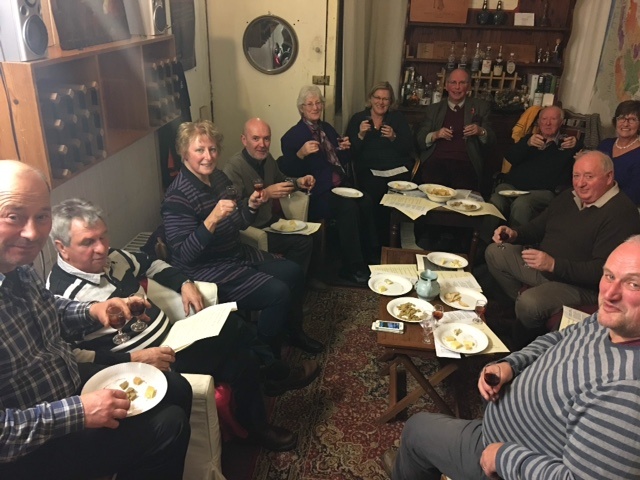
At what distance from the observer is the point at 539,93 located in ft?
14.3

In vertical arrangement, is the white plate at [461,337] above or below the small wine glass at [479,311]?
below

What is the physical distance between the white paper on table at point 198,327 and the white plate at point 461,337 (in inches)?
31.9

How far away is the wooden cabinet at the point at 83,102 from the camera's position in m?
1.58

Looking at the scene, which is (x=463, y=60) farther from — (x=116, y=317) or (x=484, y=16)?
(x=116, y=317)

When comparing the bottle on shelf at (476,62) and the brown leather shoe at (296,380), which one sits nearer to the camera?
the brown leather shoe at (296,380)

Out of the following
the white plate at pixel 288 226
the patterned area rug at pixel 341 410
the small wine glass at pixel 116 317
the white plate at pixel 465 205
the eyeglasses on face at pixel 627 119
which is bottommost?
the patterned area rug at pixel 341 410

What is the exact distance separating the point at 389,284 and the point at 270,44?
2325mm

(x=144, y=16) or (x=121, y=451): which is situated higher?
(x=144, y=16)

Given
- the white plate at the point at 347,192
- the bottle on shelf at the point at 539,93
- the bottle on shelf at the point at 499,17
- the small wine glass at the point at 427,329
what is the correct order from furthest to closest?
the bottle on shelf at the point at 539,93 < the bottle on shelf at the point at 499,17 < the white plate at the point at 347,192 < the small wine glass at the point at 427,329

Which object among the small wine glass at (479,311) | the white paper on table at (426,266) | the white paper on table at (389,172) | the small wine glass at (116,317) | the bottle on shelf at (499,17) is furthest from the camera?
the bottle on shelf at (499,17)

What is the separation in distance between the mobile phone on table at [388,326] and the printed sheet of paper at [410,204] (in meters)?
1.03

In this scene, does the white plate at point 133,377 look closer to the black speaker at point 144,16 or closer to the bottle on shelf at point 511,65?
the black speaker at point 144,16

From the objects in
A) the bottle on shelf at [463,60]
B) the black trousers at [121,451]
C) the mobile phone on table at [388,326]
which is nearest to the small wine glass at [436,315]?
the mobile phone on table at [388,326]

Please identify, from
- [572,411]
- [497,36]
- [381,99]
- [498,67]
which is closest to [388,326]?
[572,411]
